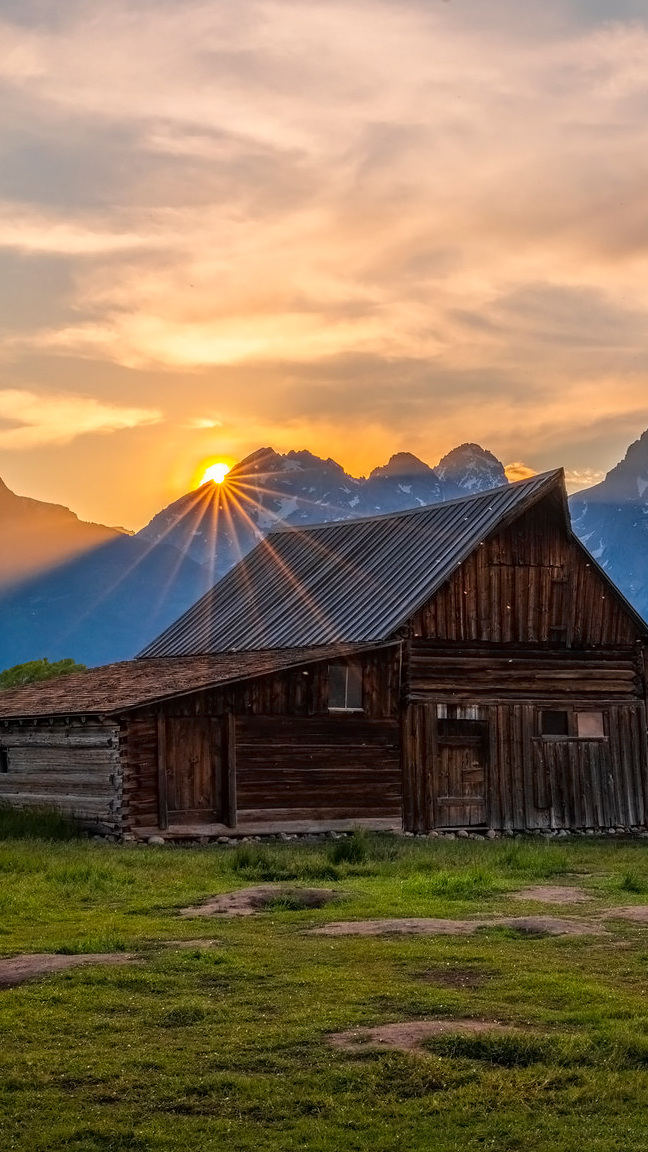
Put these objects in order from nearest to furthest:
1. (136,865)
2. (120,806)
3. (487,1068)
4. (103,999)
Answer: (487,1068) < (103,999) < (136,865) < (120,806)

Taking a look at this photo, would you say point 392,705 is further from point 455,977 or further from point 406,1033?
point 406,1033

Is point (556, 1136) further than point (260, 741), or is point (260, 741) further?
point (260, 741)

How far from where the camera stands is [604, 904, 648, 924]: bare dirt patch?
17.9 metres

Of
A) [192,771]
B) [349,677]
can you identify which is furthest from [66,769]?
[349,677]

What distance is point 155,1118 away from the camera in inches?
374

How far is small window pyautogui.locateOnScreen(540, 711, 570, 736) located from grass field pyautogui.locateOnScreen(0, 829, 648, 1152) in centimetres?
1877

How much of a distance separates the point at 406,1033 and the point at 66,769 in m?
23.5

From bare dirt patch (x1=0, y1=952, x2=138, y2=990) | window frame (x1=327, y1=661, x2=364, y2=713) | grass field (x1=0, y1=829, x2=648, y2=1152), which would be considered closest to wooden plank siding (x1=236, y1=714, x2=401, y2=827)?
window frame (x1=327, y1=661, x2=364, y2=713)

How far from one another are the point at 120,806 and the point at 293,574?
14.7m

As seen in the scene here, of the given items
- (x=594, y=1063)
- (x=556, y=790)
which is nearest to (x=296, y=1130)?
(x=594, y=1063)

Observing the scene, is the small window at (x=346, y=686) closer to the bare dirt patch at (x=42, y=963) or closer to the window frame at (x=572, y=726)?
the window frame at (x=572, y=726)

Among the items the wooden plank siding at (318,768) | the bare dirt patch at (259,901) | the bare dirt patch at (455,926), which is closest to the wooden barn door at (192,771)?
the wooden plank siding at (318,768)

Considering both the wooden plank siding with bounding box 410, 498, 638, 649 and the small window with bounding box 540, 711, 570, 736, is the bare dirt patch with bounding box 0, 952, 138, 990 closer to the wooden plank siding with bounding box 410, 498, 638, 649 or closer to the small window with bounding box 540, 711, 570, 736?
the wooden plank siding with bounding box 410, 498, 638, 649

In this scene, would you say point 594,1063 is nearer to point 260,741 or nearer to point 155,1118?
point 155,1118
